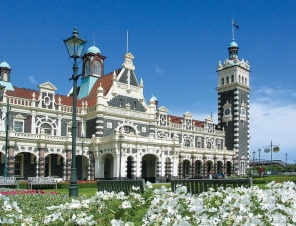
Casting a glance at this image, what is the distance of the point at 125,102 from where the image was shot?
49250 millimetres

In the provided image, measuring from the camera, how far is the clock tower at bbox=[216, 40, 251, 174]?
63812mm

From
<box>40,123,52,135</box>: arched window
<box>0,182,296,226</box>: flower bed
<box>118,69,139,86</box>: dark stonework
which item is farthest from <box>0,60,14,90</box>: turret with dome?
<box>0,182,296,226</box>: flower bed

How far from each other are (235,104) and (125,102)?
23595mm

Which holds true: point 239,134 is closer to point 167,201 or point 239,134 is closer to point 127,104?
point 127,104

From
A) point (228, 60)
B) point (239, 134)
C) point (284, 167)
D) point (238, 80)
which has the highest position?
point (228, 60)

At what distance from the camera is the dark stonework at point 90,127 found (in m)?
46.3

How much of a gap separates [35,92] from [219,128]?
34913mm

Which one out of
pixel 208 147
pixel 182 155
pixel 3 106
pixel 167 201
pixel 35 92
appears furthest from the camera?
pixel 208 147

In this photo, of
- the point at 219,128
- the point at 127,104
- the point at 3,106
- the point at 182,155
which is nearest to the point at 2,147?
the point at 3,106

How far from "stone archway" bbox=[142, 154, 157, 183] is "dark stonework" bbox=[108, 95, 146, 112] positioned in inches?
270

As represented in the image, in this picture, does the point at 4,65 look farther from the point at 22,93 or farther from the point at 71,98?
the point at 71,98

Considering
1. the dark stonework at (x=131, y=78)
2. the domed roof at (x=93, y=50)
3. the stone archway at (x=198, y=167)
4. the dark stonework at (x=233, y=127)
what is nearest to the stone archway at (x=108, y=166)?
the dark stonework at (x=131, y=78)

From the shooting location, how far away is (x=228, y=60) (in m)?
67.1

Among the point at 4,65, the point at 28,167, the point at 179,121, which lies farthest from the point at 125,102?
the point at 4,65
